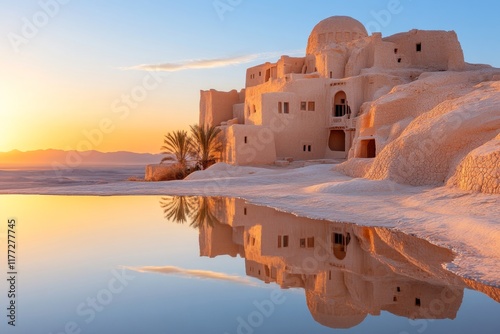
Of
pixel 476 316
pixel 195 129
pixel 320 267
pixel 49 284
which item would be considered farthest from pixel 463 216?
pixel 195 129

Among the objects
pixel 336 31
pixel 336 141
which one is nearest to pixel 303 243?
pixel 336 141

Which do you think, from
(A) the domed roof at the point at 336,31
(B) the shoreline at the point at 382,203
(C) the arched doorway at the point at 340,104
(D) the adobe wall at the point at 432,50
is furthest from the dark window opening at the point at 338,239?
(A) the domed roof at the point at 336,31

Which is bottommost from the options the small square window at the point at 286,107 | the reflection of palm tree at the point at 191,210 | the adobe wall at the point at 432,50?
the reflection of palm tree at the point at 191,210

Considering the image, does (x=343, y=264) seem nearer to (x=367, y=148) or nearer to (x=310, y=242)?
(x=310, y=242)

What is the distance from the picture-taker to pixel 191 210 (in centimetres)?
1330

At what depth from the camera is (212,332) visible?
430 centimetres

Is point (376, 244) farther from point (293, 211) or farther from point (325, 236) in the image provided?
point (293, 211)

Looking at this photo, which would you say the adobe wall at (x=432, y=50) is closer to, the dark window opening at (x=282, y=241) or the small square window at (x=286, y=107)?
the small square window at (x=286, y=107)

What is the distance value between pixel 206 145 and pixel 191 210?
15673mm

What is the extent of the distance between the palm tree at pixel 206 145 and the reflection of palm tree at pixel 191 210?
1196 cm

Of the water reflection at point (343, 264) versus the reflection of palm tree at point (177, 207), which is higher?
the reflection of palm tree at point (177, 207)

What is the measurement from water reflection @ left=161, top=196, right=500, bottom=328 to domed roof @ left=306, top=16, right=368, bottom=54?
27.2 m

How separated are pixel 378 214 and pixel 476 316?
6247 millimetres

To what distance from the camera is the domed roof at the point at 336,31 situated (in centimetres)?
3503
